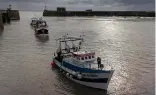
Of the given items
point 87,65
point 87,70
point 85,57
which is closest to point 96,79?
point 87,70

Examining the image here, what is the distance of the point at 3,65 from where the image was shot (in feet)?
118

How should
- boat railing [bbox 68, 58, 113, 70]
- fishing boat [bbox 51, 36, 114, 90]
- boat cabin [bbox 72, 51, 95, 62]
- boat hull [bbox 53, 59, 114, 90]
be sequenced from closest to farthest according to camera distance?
1. boat hull [bbox 53, 59, 114, 90]
2. fishing boat [bbox 51, 36, 114, 90]
3. boat railing [bbox 68, 58, 113, 70]
4. boat cabin [bbox 72, 51, 95, 62]

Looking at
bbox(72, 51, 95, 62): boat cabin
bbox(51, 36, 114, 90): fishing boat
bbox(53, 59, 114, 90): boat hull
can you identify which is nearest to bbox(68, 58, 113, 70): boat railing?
bbox(51, 36, 114, 90): fishing boat

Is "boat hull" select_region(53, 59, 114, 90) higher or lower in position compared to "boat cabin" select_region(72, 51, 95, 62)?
lower

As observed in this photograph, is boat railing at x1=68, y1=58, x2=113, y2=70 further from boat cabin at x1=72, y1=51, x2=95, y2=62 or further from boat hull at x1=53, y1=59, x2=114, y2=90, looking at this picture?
boat hull at x1=53, y1=59, x2=114, y2=90

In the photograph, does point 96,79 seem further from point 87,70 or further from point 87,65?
point 87,65

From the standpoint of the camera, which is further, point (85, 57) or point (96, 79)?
point (85, 57)

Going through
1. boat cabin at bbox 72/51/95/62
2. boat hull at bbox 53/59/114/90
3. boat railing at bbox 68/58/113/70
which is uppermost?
boat cabin at bbox 72/51/95/62

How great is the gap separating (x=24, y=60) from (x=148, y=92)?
18713mm

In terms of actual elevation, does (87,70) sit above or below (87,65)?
below

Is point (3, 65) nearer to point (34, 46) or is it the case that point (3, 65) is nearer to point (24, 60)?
point (24, 60)

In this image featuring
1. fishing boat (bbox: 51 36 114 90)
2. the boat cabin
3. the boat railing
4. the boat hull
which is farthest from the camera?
the boat cabin

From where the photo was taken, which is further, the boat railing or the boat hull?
the boat railing

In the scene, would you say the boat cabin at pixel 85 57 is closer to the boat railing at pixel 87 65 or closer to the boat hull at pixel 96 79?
the boat railing at pixel 87 65
